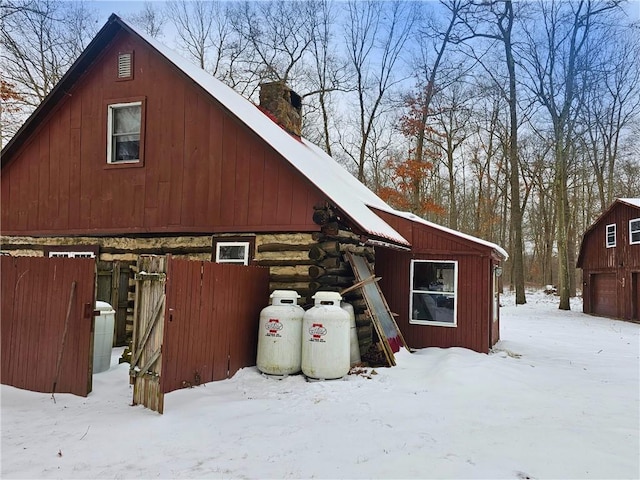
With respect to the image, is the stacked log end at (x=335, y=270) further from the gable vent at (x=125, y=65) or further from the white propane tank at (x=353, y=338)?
the gable vent at (x=125, y=65)

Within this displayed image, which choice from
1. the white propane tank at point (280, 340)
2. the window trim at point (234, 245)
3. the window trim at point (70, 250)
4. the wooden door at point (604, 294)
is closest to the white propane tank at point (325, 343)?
the white propane tank at point (280, 340)

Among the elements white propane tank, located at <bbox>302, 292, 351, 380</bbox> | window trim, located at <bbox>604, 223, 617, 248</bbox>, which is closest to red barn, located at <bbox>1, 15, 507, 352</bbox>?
white propane tank, located at <bbox>302, 292, 351, 380</bbox>

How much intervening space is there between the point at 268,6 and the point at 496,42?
44.7 ft

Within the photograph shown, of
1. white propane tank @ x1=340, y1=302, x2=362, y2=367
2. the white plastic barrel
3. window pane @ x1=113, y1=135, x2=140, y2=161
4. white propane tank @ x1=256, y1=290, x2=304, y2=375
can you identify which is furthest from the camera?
window pane @ x1=113, y1=135, x2=140, y2=161

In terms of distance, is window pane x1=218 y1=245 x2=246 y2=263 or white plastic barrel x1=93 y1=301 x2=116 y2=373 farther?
window pane x1=218 y1=245 x2=246 y2=263

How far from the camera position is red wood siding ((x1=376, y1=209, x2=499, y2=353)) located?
10.7 meters

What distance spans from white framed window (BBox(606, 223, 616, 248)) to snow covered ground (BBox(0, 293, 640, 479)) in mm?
15157

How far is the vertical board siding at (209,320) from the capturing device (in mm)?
6074

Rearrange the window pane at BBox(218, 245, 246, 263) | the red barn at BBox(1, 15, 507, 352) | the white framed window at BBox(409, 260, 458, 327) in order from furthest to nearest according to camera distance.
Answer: the white framed window at BBox(409, 260, 458, 327), the window pane at BBox(218, 245, 246, 263), the red barn at BBox(1, 15, 507, 352)

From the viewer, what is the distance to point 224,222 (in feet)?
31.3

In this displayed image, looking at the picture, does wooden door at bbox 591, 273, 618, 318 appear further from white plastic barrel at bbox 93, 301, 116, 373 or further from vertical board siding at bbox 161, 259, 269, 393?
white plastic barrel at bbox 93, 301, 116, 373

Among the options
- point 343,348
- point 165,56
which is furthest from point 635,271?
point 165,56

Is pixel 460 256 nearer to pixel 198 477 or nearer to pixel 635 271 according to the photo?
pixel 198 477

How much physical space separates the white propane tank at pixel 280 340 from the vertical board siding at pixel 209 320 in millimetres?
370
